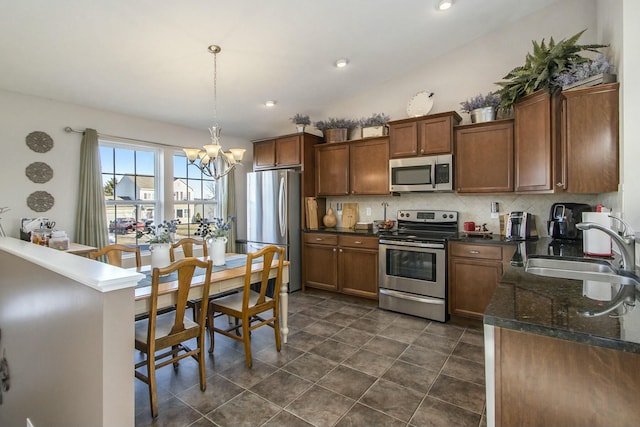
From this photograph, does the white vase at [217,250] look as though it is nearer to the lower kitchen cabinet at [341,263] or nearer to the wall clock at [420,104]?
the lower kitchen cabinet at [341,263]

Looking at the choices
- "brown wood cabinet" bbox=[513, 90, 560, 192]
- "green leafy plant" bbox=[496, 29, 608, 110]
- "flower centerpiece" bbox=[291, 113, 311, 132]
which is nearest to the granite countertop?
"brown wood cabinet" bbox=[513, 90, 560, 192]

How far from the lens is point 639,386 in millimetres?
838

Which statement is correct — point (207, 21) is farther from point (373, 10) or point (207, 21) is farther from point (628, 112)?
point (628, 112)

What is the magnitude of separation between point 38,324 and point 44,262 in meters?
0.54

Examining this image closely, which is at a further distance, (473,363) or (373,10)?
(373,10)

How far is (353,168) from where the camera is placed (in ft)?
14.2

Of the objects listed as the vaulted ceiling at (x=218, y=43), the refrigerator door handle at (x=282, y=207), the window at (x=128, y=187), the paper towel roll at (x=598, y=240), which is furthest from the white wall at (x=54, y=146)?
the paper towel roll at (x=598, y=240)

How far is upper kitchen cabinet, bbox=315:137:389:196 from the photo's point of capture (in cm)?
408

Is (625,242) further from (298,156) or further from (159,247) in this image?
(298,156)

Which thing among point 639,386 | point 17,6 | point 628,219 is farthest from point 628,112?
point 17,6

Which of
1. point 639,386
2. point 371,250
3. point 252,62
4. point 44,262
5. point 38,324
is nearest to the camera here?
point 639,386

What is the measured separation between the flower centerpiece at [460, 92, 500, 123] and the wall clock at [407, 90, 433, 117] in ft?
1.63

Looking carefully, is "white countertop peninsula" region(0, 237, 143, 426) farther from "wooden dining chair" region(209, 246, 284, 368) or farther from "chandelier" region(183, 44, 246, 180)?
"chandelier" region(183, 44, 246, 180)

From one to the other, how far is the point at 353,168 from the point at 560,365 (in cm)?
356
